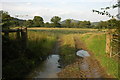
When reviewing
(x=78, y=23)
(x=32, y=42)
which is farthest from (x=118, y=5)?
(x=78, y=23)

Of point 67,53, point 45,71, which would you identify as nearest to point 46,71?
point 45,71

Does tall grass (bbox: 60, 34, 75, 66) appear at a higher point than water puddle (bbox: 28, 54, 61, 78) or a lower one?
higher

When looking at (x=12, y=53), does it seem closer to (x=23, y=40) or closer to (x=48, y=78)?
(x=48, y=78)

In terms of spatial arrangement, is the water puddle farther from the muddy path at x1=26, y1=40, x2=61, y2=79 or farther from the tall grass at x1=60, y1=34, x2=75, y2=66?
the tall grass at x1=60, y1=34, x2=75, y2=66

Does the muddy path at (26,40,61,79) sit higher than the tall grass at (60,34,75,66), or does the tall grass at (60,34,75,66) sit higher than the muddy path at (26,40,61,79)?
the tall grass at (60,34,75,66)

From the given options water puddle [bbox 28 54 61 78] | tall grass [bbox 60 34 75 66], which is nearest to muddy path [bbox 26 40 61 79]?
water puddle [bbox 28 54 61 78]

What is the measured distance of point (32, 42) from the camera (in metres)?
11.3

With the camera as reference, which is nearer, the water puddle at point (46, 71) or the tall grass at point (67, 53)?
the water puddle at point (46, 71)

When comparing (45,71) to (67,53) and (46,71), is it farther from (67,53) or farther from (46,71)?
(67,53)

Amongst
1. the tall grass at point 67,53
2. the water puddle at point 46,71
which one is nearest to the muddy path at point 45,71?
the water puddle at point 46,71

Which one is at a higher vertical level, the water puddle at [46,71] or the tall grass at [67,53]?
the tall grass at [67,53]

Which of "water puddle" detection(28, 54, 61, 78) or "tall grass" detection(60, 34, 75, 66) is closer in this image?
"water puddle" detection(28, 54, 61, 78)

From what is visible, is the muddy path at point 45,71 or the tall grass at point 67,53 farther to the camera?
the tall grass at point 67,53

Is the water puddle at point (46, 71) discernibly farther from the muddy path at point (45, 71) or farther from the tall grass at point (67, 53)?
the tall grass at point (67, 53)
